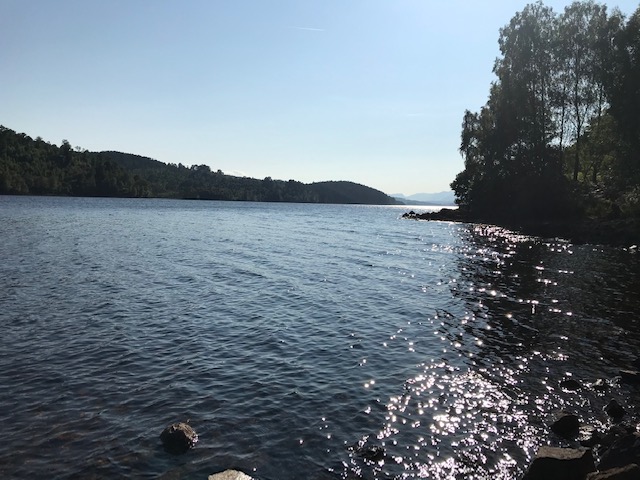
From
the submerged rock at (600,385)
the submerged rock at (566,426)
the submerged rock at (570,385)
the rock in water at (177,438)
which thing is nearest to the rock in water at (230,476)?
the rock in water at (177,438)

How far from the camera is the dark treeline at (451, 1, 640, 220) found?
6456 centimetres

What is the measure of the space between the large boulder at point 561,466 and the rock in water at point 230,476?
6.93 metres

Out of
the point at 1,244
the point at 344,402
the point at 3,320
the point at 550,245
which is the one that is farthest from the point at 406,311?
the point at 1,244

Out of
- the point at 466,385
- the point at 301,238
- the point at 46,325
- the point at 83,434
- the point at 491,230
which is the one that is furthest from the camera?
the point at 491,230

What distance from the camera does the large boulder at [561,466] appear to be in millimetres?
9852

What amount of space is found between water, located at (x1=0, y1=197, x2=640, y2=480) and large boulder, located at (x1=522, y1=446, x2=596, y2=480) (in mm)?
1065

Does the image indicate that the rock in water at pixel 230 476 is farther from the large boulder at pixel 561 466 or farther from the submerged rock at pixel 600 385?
the submerged rock at pixel 600 385

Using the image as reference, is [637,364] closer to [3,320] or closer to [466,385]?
[466,385]

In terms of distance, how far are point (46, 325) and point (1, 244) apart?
1399 inches

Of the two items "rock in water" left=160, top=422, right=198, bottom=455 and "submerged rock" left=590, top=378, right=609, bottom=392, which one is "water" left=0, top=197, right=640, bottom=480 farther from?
"submerged rock" left=590, top=378, right=609, bottom=392

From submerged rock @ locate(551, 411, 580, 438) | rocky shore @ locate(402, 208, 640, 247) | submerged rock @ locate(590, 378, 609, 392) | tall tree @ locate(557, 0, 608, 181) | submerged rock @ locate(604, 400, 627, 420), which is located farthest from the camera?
tall tree @ locate(557, 0, 608, 181)

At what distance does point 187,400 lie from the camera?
14.5 metres

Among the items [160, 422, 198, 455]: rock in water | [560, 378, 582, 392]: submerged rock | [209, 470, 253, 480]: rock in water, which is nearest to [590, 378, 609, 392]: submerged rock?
[560, 378, 582, 392]: submerged rock

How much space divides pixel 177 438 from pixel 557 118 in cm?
9822
